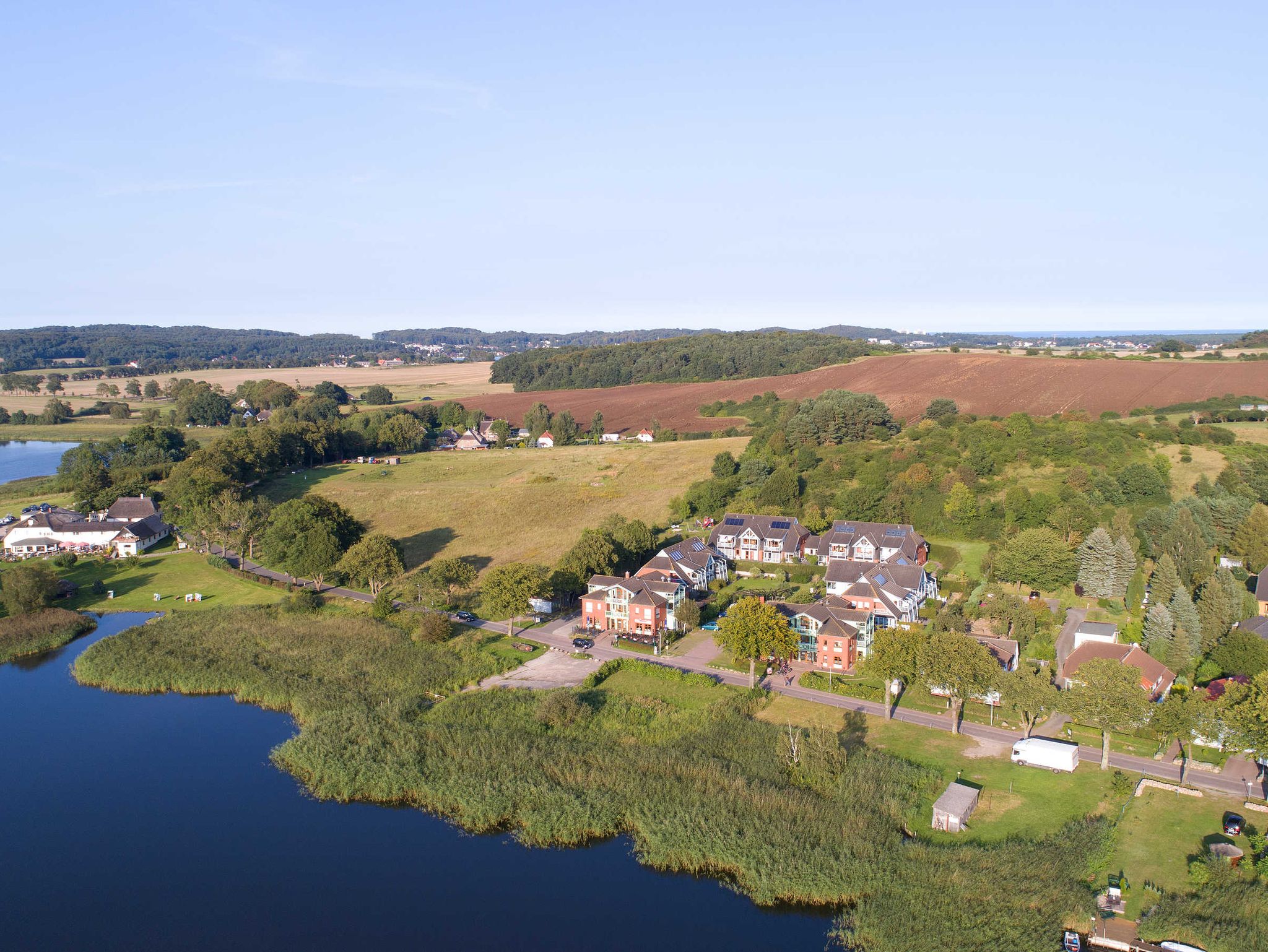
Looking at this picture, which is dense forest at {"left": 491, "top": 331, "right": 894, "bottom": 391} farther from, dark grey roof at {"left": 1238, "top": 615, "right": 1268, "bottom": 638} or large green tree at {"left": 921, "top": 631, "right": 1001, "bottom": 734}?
large green tree at {"left": 921, "top": 631, "right": 1001, "bottom": 734}

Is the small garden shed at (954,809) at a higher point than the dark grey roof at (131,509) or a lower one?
lower

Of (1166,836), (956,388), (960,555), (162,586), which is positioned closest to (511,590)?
(162,586)

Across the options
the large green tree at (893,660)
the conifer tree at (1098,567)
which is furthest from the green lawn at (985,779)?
the conifer tree at (1098,567)

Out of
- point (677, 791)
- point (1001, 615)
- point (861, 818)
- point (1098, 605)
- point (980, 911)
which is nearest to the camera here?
point (980, 911)

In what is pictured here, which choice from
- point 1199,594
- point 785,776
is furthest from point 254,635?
point 1199,594

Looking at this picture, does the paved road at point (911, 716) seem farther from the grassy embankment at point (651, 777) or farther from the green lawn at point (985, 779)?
the grassy embankment at point (651, 777)

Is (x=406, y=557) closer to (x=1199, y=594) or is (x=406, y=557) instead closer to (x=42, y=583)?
(x=42, y=583)
